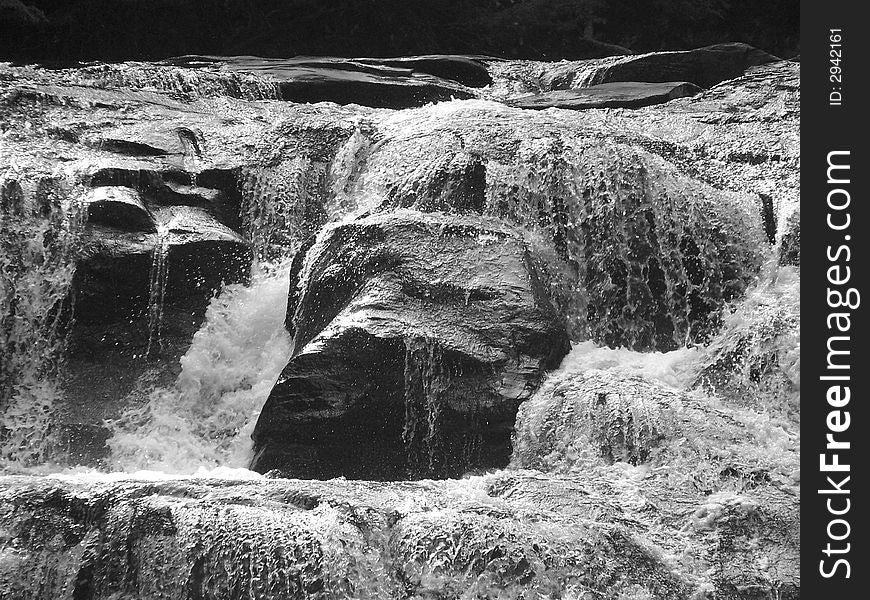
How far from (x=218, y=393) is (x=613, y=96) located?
5323 millimetres

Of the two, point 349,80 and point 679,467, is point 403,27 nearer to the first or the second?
point 349,80

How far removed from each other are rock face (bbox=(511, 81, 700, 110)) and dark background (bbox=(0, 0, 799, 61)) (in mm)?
5433

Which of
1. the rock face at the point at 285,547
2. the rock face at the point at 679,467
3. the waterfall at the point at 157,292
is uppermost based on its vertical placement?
the waterfall at the point at 157,292

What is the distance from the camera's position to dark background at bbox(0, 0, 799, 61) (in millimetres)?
16625

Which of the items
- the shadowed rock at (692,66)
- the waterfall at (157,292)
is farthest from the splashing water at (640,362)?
the shadowed rock at (692,66)

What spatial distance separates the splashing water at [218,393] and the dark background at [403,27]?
355 inches

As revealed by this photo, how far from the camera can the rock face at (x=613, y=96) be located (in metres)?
10.8

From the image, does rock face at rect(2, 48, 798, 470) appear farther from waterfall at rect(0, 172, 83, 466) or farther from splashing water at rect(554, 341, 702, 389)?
splashing water at rect(554, 341, 702, 389)

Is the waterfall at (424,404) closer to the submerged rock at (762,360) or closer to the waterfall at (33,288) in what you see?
the submerged rock at (762,360)

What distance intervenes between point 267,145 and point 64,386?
2779 millimetres

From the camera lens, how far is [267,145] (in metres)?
9.51
